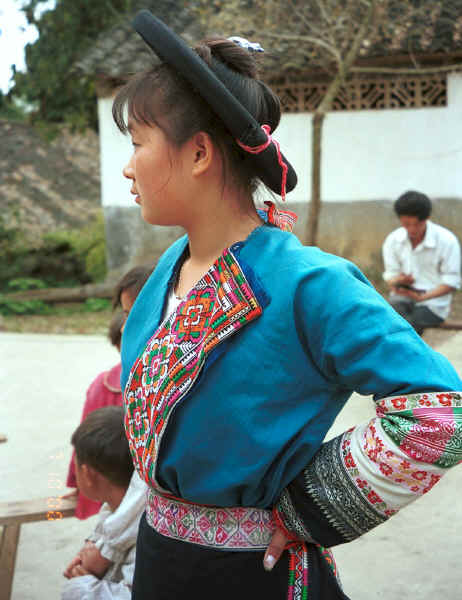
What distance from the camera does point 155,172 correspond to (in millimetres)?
1281

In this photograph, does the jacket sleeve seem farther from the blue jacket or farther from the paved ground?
the paved ground

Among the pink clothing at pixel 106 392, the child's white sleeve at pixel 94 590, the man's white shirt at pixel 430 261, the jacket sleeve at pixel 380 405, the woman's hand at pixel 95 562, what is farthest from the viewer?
the man's white shirt at pixel 430 261

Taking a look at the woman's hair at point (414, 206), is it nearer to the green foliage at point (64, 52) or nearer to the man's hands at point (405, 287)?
the man's hands at point (405, 287)

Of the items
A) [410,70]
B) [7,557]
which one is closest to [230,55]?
[7,557]

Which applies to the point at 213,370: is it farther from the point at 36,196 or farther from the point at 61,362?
the point at 36,196

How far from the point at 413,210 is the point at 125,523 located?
371cm

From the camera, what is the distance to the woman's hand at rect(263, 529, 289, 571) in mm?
1272

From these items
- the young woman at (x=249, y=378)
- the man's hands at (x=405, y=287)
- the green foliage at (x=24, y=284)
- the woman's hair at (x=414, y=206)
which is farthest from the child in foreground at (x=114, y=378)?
the green foliage at (x=24, y=284)

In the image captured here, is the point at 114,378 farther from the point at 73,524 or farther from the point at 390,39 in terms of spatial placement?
the point at 390,39

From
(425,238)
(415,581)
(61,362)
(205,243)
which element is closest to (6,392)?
(61,362)

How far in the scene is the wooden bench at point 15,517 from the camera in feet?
8.18

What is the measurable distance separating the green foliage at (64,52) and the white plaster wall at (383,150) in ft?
5.29

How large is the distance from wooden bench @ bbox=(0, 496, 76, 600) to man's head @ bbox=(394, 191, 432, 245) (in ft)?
11.3

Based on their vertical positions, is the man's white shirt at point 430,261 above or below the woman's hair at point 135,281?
below
